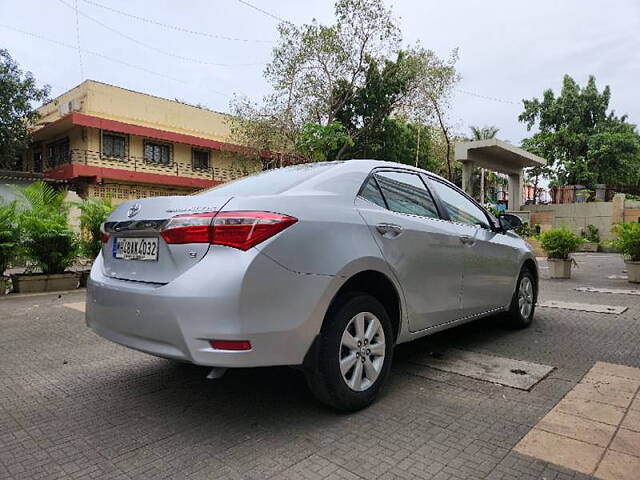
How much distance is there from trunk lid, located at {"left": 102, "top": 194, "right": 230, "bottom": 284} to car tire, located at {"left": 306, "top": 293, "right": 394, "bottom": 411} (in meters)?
0.83

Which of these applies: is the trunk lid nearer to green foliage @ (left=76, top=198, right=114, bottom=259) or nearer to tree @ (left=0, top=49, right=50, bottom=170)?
green foliage @ (left=76, top=198, right=114, bottom=259)

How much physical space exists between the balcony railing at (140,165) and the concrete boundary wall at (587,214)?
14.8 m

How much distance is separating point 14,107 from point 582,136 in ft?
96.9

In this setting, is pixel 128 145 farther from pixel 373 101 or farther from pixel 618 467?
pixel 618 467

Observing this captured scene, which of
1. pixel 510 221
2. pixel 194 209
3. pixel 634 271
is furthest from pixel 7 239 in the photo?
pixel 634 271

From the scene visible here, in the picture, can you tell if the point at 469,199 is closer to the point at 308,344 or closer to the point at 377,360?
the point at 377,360

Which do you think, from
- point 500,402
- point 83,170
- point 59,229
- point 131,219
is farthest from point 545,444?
point 83,170

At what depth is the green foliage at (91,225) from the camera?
8336 millimetres

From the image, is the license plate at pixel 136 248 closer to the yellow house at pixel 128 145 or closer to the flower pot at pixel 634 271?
the flower pot at pixel 634 271

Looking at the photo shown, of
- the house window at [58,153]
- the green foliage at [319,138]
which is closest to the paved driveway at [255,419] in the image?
the green foliage at [319,138]

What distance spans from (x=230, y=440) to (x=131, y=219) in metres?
1.34

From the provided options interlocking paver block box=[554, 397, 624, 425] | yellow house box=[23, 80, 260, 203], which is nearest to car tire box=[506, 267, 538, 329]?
interlocking paver block box=[554, 397, 624, 425]

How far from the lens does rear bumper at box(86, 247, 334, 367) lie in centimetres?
228

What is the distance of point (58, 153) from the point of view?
2348cm
